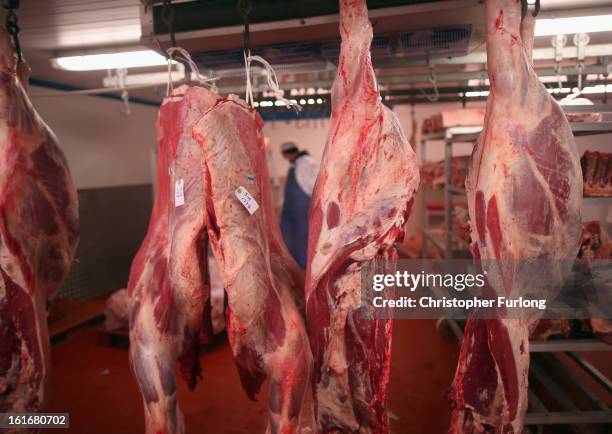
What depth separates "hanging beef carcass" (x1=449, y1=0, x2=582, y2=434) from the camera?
50.2 inches

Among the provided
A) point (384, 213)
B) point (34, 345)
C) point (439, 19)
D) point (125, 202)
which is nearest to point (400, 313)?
point (384, 213)

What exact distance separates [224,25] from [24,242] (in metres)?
1.08

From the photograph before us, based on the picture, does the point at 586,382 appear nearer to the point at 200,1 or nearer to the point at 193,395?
the point at 193,395

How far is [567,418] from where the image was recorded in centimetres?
220

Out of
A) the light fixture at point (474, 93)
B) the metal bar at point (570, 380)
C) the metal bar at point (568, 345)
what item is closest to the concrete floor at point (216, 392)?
the metal bar at point (570, 380)

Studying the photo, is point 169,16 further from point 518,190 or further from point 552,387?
point 552,387

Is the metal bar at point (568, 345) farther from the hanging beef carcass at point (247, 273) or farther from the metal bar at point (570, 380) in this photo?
the hanging beef carcass at point (247, 273)

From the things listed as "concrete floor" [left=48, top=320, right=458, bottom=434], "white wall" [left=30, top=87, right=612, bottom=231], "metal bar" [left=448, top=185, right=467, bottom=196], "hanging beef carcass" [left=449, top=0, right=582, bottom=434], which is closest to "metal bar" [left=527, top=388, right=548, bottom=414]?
"concrete floor" [left=48, top=320, right=458, bottom=434]

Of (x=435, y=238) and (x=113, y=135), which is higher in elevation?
(x=113, y=135)

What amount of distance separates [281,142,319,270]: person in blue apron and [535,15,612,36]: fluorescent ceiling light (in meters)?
2.78

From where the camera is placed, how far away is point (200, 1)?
1654mm

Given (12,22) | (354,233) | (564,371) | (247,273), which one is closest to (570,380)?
(564,371)

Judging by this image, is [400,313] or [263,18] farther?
[263,18]

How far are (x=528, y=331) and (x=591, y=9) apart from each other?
1828 millimetres
